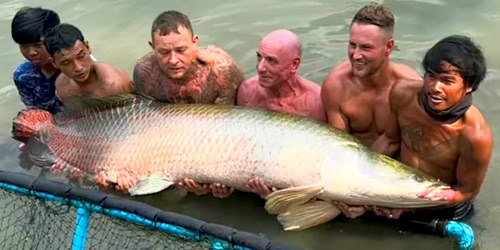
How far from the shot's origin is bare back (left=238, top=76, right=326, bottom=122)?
4.38 metres

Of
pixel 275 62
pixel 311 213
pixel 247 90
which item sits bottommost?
pixel 311 213

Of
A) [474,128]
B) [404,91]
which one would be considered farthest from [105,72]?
[474,128]

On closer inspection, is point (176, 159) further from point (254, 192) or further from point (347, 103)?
point (347, 103)

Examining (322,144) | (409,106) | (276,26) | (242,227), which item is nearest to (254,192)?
(242,227)

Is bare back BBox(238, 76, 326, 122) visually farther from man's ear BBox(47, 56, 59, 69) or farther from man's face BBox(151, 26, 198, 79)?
man's ear BBox(47, 56, 59, 69)

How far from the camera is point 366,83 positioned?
4066 mm

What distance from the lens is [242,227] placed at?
4.18 meters

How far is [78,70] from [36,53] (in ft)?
1.87

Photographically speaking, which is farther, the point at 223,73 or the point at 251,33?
the point at 251,33

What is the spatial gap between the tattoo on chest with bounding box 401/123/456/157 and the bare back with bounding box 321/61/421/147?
0.25 meters

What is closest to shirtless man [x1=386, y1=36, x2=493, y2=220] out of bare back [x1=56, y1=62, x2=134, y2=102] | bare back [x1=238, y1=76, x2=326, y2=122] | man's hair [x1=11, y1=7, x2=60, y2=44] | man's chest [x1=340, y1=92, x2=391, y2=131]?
man's chest [x1=340, y1=92, x2=391, y2=131]

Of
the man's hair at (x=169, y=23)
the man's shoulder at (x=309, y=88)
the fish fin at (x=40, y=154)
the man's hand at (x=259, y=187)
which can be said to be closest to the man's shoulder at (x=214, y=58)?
the man's hair at (x=169, y=23)

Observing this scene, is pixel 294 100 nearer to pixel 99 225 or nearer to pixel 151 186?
pixel 151 186

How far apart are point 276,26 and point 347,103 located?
2.77m
